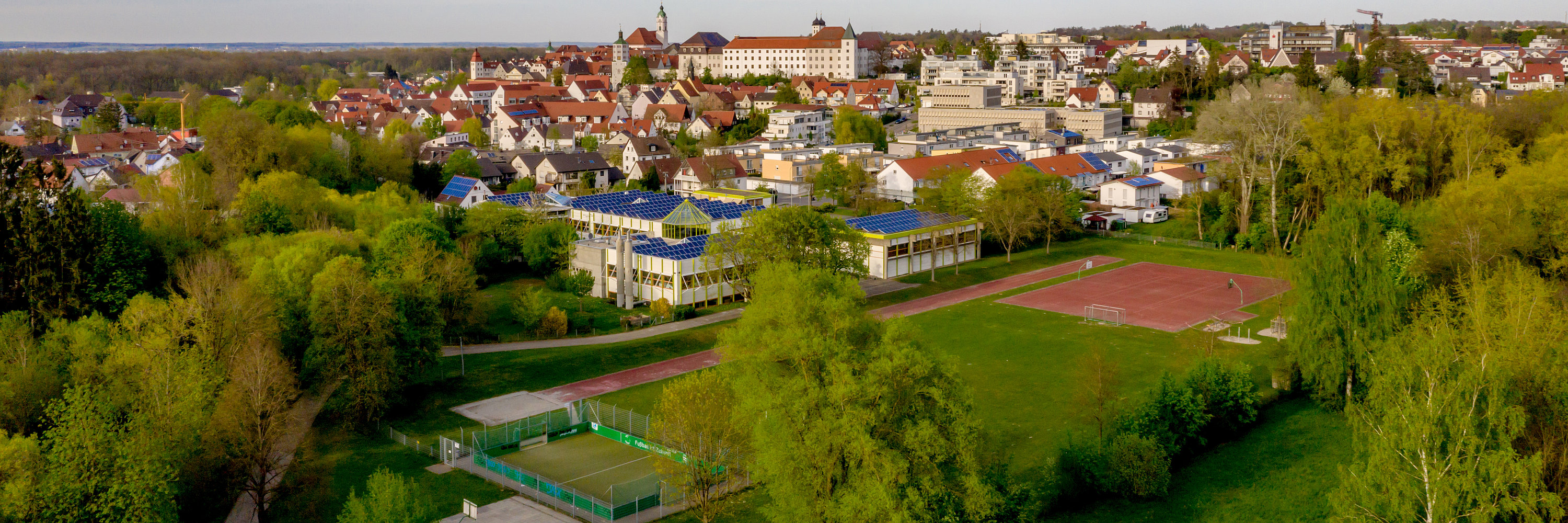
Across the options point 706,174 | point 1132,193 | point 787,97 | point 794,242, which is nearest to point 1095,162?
point 1132,193

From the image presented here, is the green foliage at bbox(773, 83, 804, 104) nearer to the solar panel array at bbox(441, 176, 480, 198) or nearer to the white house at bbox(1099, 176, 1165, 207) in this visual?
the white house at bbox(1099, 176, 1165, 207)

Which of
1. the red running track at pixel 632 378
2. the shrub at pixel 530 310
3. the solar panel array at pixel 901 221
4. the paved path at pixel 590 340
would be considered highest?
the solar panel array at pixel 901 221

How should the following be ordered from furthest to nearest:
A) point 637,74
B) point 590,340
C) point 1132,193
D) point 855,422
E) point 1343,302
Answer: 1. point 637,74
2. point 1132,193
3. point 590,340
4. point 1343,302
5. point 855,422

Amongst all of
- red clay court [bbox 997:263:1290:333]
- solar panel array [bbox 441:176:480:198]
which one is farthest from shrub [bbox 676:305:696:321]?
solar panel array [bbox 441:176:480:198]

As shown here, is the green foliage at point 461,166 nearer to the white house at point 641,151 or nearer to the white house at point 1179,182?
the white house at point 641,151

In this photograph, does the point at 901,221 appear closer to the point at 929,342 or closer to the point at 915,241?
the point at 915,241

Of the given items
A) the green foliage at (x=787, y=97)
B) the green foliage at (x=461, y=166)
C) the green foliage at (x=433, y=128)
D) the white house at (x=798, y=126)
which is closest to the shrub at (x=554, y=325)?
the green foliage at (x=461, y=166)
